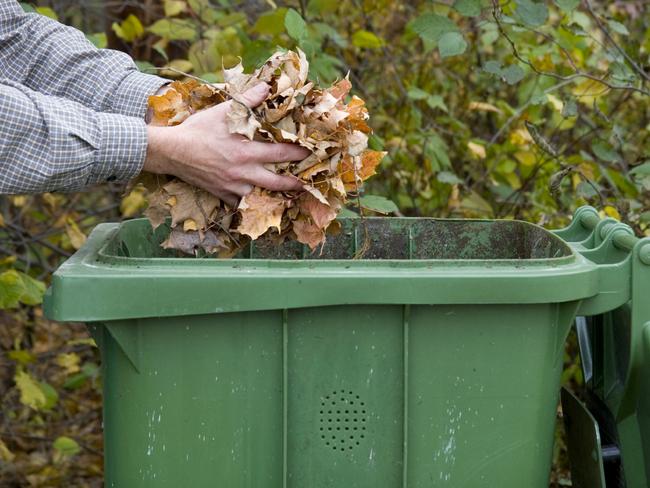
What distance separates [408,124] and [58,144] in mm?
2292

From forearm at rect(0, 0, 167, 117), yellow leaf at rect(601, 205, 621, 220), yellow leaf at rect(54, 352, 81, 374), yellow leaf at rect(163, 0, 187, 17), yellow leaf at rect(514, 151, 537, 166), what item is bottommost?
yellow leaf at rect(54, 352, 81, 374)

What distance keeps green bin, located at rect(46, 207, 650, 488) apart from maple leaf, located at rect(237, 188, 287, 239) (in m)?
0.15

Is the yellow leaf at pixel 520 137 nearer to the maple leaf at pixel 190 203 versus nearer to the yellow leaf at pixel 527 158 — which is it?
the yellow leaf at pixel 527 158

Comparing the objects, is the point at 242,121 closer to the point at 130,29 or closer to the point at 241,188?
the point at 241,188

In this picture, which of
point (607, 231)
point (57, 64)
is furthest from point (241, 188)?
point (607, 231)

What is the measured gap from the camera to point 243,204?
1.95 metres

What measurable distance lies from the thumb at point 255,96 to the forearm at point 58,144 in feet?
0.73

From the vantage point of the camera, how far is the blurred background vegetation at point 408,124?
9.97ft

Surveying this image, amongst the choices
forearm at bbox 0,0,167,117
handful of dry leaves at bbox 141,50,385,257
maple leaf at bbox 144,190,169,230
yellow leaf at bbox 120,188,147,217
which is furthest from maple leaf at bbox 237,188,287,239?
yellow leaf at bbox 120,188,147,217

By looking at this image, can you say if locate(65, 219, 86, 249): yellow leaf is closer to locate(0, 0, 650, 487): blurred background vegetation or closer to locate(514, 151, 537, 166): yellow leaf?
locate(0, 0, 650, 487): blurred background vegetation

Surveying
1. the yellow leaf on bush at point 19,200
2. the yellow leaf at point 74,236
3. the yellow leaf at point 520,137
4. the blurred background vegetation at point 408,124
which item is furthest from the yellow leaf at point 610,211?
the yellow leaf on bush at point 19,200

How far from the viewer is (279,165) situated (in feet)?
6.42

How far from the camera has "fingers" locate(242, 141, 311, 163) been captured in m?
1.93

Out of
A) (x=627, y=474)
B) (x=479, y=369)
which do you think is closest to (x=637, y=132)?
(x=627, y=474)
